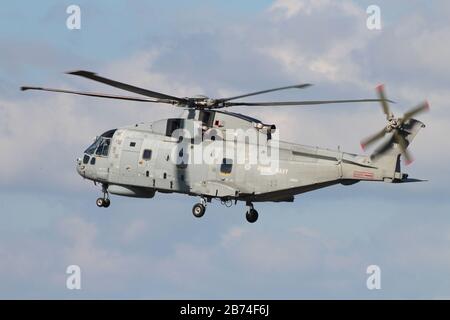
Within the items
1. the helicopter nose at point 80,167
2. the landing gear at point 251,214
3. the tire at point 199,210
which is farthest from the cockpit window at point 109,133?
the landing gear at point 251,214

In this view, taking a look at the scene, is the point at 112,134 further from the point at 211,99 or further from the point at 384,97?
the point at 384,97

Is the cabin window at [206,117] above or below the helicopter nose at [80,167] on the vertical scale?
above

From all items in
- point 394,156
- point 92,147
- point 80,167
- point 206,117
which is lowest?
point 394,156

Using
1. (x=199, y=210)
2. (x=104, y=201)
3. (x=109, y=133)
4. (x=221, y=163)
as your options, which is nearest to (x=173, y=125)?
(x=221, y=163)

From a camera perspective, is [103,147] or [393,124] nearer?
[393,124]

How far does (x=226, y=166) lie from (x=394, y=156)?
911cm

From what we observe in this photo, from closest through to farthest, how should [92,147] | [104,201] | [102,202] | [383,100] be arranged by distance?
[383,100]
[102,202]
[104,201]
[92,147]

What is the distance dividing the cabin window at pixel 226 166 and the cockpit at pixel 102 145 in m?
8.23

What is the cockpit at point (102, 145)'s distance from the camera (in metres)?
67.0

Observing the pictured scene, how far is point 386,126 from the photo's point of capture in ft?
190

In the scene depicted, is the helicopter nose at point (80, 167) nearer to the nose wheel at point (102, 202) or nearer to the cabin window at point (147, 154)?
the nose wheel at point (102, 202)

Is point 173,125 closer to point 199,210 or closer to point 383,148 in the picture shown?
point 199,210

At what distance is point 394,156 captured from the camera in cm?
5812
